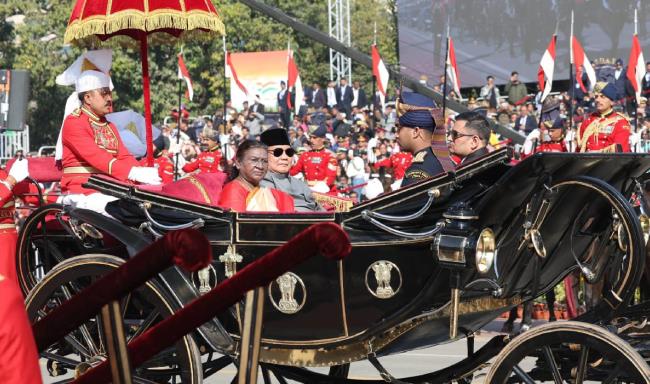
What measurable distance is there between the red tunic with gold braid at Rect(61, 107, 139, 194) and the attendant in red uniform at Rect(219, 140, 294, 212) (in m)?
0.86

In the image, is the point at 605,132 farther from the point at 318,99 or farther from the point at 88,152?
the point at 318,99

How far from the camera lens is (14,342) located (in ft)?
6.31

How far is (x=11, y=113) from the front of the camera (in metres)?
12.5

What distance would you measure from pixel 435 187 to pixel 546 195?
1.54 ft

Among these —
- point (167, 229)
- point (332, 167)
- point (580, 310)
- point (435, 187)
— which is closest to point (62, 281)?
point (167, 229)

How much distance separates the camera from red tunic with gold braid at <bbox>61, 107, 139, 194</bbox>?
6.46 metres

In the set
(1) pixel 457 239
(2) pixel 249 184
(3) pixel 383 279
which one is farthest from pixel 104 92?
(1) pixel 457 239

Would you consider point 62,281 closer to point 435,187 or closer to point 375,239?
point 375,239

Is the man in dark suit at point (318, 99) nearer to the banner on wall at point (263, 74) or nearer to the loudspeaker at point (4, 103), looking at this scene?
the banner on wall at point (263, 74)

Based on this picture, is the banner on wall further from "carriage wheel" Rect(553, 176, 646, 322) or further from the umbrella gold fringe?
"carriage wheel" Rect(553, 176, 646, 322)

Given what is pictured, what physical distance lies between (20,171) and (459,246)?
12.0ft

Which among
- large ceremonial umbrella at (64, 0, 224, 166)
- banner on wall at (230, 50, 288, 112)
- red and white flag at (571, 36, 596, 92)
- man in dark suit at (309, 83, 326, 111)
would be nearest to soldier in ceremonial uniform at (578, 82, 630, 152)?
large ceremonial umbrella at (64, 0, 224, 166)

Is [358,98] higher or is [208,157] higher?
[358,98]

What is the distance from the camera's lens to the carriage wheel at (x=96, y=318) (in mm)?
5223
